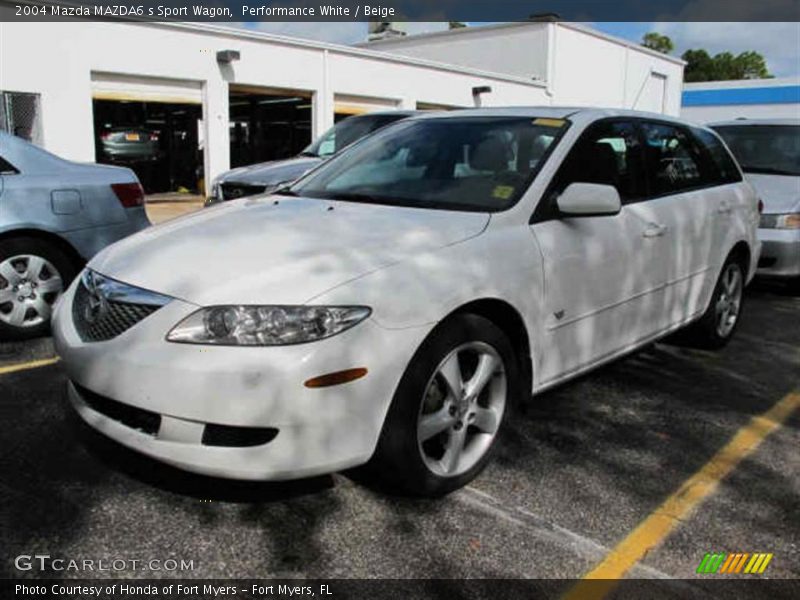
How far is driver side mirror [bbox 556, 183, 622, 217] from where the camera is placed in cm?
356

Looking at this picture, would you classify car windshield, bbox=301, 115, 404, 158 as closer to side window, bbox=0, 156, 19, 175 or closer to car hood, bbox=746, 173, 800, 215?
car hood, bbox=746, 173, 800, 215

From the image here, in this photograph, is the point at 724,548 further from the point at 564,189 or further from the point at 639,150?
the point at 639,150

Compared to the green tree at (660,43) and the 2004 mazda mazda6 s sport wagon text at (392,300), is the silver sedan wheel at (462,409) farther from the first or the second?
the green tree at (660,43)

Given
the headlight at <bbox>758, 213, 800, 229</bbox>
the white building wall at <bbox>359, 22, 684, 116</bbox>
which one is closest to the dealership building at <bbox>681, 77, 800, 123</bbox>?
the white building wall at <bbox>359, 22, 684, 116</bbox>

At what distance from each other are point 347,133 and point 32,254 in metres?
5.15

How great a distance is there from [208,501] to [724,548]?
1.99 metres

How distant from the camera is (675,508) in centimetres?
321

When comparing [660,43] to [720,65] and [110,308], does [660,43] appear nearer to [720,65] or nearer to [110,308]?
[720,65]

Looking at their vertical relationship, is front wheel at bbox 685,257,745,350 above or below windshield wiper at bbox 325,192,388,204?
below

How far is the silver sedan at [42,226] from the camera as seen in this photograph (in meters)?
5.04

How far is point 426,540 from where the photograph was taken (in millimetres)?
2900

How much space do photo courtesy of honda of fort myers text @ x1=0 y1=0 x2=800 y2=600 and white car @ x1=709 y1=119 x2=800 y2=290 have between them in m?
1.48

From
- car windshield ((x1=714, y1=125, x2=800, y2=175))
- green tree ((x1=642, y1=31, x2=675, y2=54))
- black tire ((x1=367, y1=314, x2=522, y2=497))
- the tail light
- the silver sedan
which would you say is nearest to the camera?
black tire ((x1=367, y1=314, x2=522, y2=497))

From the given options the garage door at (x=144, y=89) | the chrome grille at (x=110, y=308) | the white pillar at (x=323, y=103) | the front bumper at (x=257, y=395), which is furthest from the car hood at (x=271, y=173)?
the white pillar at (x=323, y=103)
